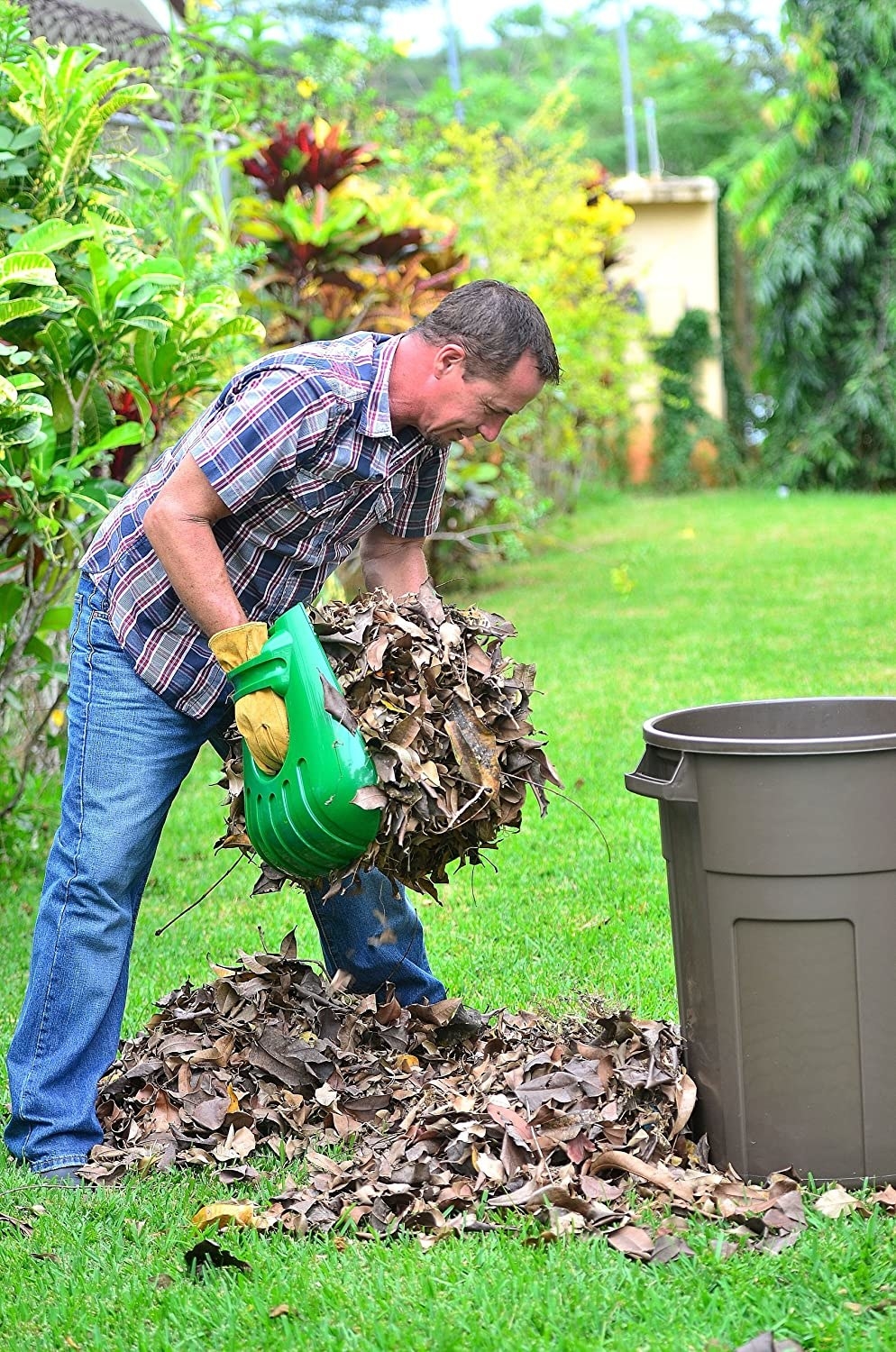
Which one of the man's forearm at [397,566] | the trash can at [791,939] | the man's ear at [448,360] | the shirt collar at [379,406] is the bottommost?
the trash can at [791,939]

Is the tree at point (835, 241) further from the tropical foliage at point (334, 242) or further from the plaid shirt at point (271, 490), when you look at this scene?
the plaid shirt at point (271, 490)

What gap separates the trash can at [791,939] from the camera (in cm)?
255

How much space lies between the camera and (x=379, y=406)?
2.94 meters

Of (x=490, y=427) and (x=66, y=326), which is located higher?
(x=66, y=326)

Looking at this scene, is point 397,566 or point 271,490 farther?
point 397,566

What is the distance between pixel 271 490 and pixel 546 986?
1648 millimetres

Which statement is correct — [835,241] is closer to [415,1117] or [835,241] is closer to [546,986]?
[546,986]

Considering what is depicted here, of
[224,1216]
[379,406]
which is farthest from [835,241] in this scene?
[224,1216]

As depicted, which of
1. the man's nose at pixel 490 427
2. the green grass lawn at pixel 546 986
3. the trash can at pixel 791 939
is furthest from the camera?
the man's nose at pixel 490 427

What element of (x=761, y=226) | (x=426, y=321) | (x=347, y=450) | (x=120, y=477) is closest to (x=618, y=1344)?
(x=347, y=450)

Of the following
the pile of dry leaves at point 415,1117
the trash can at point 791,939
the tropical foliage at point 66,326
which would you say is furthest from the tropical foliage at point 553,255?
the trash can at point 791,939

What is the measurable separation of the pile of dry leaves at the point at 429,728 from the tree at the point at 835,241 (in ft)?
44.5

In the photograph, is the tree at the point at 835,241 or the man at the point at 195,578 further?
the tree at the point at 835,241

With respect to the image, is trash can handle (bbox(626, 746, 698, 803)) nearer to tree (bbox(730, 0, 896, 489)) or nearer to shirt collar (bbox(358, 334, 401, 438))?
shirt collar (bbox(358, 334, 401, 438))
